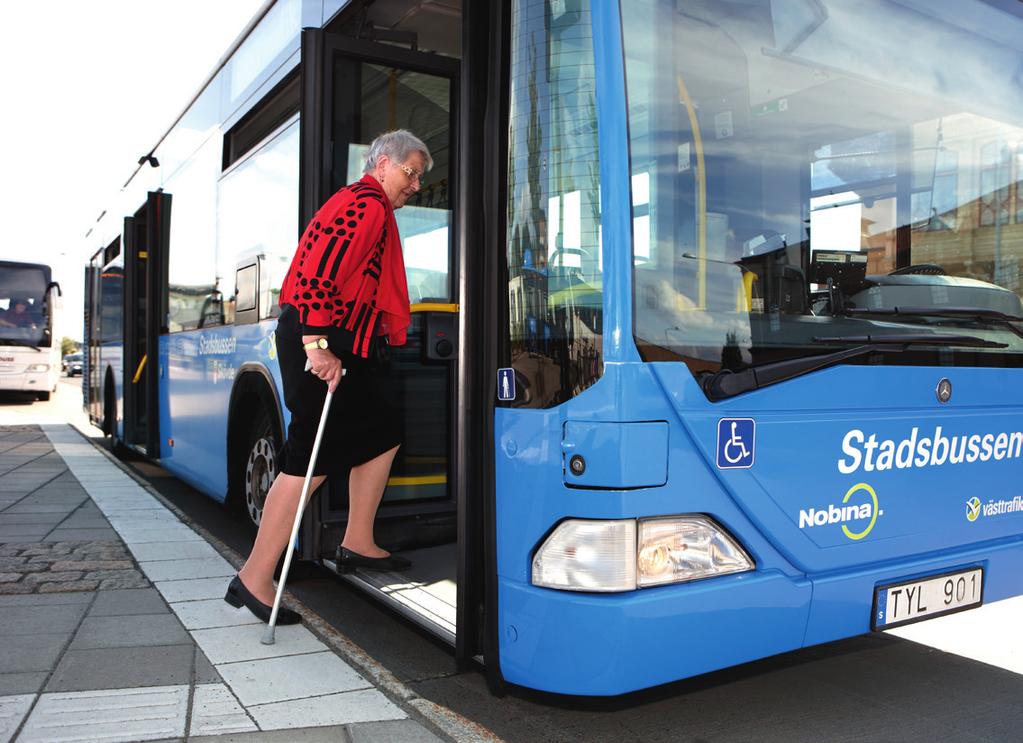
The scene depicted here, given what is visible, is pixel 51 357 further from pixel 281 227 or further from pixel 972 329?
pixel 972 329

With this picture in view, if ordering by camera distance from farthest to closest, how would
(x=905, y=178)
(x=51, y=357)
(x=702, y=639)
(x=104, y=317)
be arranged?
(x=51, y=357) → (x=104, y=317) → (x=905, y=178) → (x=702, y=639)

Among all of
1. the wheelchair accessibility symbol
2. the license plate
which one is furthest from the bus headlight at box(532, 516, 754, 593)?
the license plate

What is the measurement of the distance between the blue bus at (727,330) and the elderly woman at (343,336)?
0.58 metres

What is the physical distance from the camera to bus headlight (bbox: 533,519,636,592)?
2.45 meters

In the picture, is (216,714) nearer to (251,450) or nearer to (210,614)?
(210,614)

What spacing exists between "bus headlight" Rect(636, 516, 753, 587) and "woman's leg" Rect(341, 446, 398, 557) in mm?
1853

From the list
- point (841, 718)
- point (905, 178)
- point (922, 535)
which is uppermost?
point (905, 178)

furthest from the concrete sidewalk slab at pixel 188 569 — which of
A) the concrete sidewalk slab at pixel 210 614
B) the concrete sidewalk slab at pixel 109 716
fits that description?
the concrete sidewalk slab at pixel 109 716

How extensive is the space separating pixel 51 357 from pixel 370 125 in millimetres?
21419

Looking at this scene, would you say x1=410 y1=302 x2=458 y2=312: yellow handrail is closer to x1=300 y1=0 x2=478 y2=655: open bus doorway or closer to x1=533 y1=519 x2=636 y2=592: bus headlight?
x1=300 y1=0 x2=478 y2=655: open bus doorway

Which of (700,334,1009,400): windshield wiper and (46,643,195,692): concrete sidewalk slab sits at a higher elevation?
(700,334,1009,400): windshield wiper

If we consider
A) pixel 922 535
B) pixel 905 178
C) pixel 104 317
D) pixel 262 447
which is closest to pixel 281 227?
pixel 262 447

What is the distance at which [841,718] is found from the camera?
3.06 metres

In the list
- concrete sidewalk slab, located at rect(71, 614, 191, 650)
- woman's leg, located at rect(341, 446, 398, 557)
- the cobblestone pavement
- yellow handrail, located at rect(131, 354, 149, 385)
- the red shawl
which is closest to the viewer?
the cobblestone pavement
